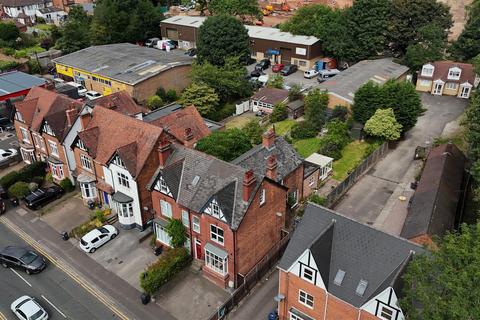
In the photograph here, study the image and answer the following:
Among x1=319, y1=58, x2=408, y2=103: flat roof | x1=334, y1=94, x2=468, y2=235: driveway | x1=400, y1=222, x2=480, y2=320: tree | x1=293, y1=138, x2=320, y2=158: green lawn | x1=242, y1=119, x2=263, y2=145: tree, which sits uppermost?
x1=400, y1=222, x2=480, y2=320: tree

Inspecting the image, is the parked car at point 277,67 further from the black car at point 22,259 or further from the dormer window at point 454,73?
the black car at point 22,259

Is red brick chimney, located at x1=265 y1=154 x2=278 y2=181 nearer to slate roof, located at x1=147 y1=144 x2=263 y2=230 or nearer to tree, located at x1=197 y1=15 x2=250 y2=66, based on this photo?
slate roof, located at x1=147 y1=144 x2=263 y2=230

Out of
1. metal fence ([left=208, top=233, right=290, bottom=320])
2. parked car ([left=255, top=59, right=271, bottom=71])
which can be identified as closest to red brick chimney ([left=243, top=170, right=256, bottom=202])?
metal fence ([left=208, top=233, right=290, bottom=320])

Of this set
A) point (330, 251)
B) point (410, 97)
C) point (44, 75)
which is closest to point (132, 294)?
point (330, 251)

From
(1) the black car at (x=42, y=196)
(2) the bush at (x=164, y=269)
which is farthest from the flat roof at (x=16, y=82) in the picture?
(2) the bush at (x=164, y=269)

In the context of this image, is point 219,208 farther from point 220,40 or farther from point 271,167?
point 220,40
